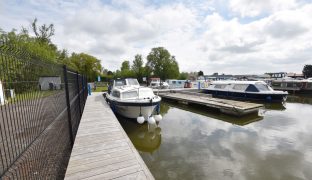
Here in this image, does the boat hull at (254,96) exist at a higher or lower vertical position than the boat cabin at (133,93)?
lower

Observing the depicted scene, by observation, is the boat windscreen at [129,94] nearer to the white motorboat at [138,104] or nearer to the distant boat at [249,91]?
the white motorboat at [138,104]

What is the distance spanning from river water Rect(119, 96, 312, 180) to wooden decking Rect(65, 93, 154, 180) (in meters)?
1.22

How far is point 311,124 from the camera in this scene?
24.3 ft

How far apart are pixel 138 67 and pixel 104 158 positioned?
35.0 metres

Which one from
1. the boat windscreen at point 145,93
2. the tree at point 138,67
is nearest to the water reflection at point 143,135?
the boat windscreen at point 145,93

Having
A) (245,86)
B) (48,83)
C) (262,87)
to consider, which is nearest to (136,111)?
(48,83)

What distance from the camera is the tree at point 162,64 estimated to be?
113 ft

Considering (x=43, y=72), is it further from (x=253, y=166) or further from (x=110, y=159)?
(x=253, y=166)

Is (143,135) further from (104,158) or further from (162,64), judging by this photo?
(162,64)

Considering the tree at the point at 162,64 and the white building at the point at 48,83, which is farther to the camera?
the tree at the point at 162,64

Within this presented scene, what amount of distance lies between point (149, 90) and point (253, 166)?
222 inches

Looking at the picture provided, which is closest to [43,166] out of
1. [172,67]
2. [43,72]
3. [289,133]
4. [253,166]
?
[43,72]

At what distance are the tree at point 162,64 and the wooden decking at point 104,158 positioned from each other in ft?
101

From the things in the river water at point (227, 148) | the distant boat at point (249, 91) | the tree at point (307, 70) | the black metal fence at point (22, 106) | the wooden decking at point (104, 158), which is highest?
the tree at point (307, 70)
